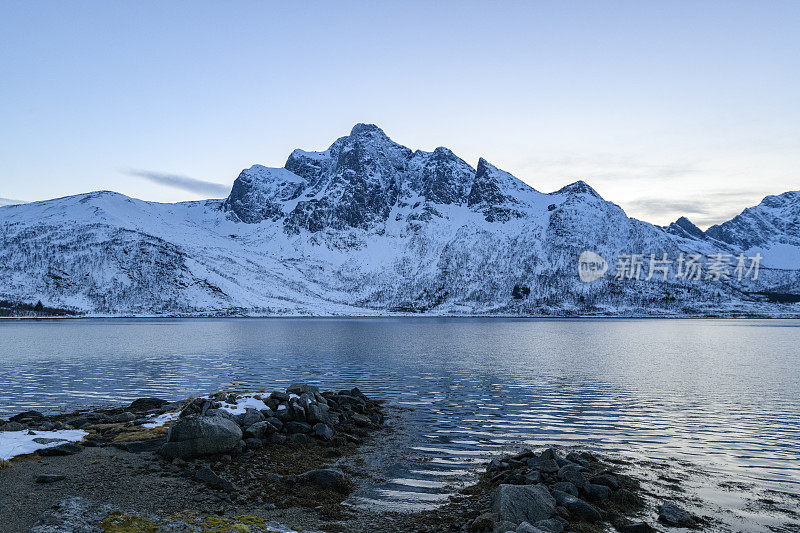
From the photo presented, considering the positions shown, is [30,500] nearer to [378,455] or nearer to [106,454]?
[106,454]

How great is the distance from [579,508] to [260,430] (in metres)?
15.6

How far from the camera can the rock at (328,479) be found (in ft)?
62.5

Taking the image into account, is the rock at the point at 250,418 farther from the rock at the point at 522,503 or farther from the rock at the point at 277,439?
the rock at the point at 522,503

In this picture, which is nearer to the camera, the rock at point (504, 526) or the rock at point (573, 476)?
the rock at point (504, 526)

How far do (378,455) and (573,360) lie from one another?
53.8 m

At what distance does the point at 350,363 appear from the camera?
68125 mm

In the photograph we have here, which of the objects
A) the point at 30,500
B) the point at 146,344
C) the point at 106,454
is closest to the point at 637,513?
the point at 30,500

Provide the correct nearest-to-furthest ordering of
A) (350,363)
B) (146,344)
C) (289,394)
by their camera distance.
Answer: (289,394) < (350,363) < (146,344)

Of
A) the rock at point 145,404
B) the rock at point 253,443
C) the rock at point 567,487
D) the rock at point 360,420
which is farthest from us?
the rock at point 145,404

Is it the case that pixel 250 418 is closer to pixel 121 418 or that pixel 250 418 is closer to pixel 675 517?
pixel 121 418

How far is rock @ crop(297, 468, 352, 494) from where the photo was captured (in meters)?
19.0

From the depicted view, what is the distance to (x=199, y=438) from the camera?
71.9ft

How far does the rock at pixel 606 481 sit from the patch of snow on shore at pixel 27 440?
72.6 ft

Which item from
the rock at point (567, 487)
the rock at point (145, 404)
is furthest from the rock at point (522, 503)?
the rock at point (145, 404)
